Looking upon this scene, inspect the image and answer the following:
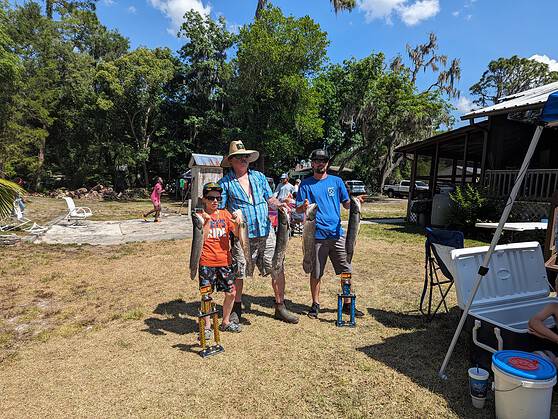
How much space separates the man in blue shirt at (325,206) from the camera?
427 cm

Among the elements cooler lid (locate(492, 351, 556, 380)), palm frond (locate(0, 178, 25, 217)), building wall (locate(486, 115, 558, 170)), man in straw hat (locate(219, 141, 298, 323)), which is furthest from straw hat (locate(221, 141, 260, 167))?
building wall (locate(486, 115, 558, 170))

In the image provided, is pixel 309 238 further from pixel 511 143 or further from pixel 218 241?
pixel 511 143

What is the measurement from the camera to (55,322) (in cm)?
460

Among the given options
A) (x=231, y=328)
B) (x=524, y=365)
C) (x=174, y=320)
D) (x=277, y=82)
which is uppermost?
(x=277, y=82)

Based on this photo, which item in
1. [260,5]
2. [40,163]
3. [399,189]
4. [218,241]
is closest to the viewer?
[218,241]

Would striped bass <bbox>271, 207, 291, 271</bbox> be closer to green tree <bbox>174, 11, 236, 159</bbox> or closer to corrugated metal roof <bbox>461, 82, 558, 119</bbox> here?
corrugated metal roof <bbox>461, 82, 558, 119</bbox>

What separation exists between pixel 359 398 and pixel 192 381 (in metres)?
1.45

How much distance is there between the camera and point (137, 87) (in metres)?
28.2

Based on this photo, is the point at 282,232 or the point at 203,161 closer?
the point at 282,232

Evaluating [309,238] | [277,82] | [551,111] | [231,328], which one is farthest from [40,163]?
[551,111]

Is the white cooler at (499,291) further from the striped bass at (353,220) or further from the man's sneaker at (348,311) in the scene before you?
the man's sneaker at (348,311)

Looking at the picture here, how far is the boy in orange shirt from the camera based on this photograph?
368 cm

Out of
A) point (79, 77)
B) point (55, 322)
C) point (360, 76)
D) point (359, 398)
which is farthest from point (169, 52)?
point (359, 398)

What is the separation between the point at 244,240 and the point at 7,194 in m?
5.59
